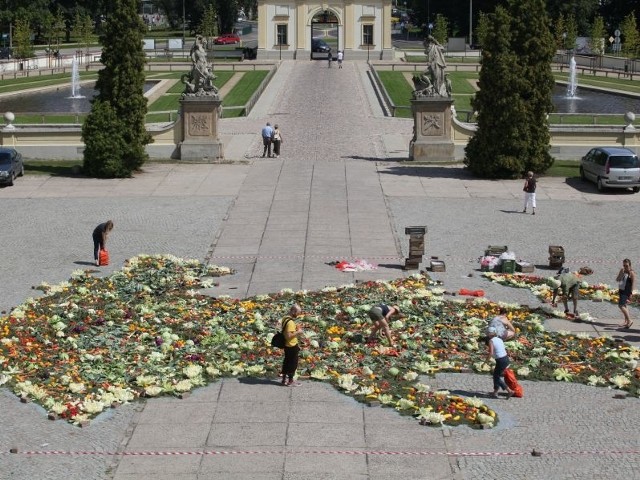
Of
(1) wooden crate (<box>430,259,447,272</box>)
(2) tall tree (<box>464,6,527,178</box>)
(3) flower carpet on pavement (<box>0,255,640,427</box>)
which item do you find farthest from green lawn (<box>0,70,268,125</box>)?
(3) flower carpet on pavement (<box>0,255,640,427</box>)

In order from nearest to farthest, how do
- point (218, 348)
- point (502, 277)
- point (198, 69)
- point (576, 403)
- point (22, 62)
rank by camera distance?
1. point (576, 403)
2. point (218, 348)
3. point (502, 277)
4. point (198, 69)
5. point (22, 62)

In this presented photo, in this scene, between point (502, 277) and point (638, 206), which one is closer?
point (502, 277)

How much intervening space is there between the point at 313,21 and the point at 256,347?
7785 centimetres

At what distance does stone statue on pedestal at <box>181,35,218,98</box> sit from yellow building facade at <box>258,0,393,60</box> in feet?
169

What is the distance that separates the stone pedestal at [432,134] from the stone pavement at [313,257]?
1.28 meters

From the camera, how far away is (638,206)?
36.4 meters

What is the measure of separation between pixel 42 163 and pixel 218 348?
2393cm

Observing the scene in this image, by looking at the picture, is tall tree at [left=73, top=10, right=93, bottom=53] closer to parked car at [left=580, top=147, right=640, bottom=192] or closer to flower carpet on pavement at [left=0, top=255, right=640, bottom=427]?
parked car at [left=580, top=147, right=640, bottom=192]

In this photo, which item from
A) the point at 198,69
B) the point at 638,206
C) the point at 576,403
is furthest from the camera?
the point at 198,69

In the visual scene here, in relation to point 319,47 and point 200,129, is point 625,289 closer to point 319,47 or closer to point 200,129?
point 200,129

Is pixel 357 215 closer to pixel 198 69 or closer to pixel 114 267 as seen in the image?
pixel 114 267

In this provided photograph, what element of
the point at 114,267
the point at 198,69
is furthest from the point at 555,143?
the point at 114,267

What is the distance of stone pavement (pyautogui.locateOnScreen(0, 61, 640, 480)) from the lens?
17109 millimetres

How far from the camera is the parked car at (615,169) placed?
38.1 metres
